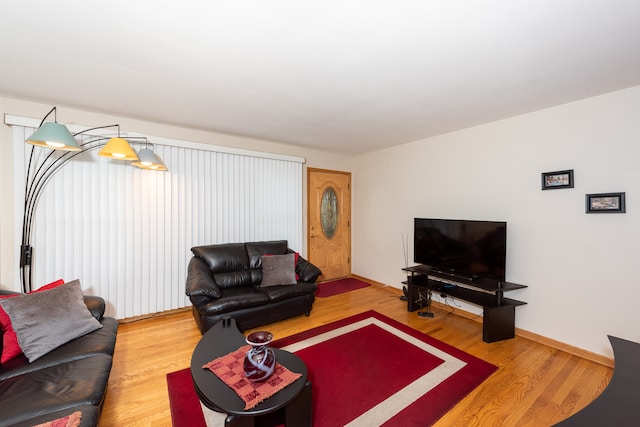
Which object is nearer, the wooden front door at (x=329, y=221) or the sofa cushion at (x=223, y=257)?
the sofa cushion at (x=223, y=257)

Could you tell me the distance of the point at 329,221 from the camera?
543cm

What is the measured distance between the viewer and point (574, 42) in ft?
5.75

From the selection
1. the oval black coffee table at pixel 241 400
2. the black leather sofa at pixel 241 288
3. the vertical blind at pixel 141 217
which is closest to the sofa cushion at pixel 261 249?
the black leather sofa at pixel 241 288

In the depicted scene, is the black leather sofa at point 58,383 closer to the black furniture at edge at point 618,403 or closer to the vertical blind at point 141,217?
the vertical blind at point 141,217

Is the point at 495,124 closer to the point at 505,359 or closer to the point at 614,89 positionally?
the point at 614,89

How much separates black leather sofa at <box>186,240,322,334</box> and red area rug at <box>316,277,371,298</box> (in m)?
0.93

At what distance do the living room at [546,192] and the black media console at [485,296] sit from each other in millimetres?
267

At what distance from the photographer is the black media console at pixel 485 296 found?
2912 millimetres

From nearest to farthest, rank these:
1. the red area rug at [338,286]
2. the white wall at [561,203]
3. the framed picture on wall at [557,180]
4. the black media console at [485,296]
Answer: the white wall at [561,203], the framed picture on wall at [557,180], the black media console at [485,296], the red area rug at [338,286]

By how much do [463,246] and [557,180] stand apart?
1.18m

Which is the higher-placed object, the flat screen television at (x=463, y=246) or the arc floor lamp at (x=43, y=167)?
the arc floor lamp at (x=43, y=167)

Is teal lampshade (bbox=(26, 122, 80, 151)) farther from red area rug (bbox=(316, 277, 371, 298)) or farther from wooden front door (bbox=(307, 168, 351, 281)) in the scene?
red area rug (bbox=(316, 277, 371, 298))

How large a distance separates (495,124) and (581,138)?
88cm

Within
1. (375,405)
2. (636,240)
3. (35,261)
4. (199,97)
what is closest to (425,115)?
(636,240)
